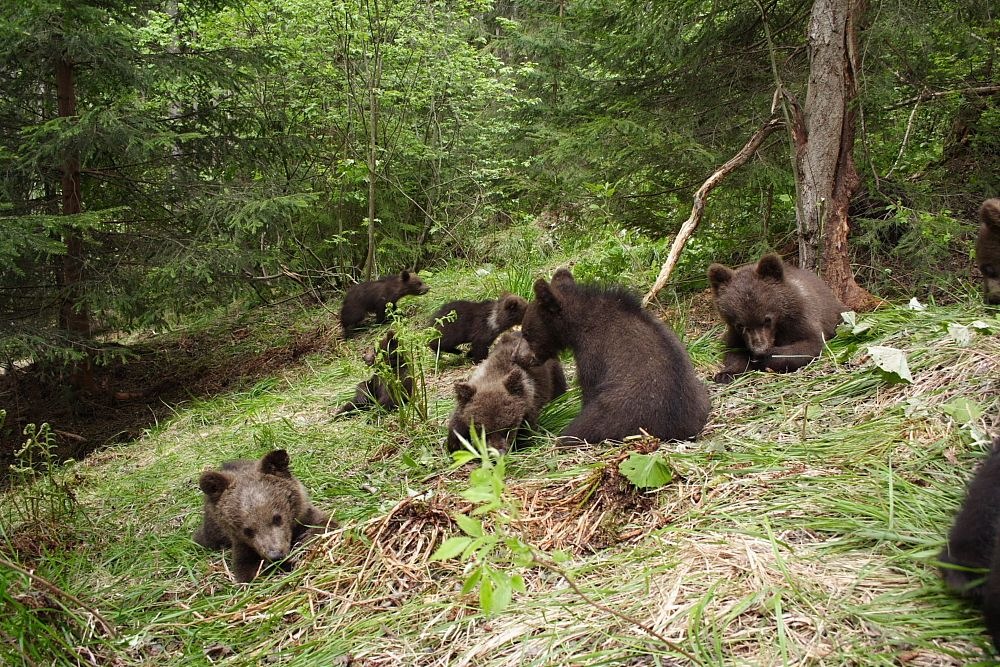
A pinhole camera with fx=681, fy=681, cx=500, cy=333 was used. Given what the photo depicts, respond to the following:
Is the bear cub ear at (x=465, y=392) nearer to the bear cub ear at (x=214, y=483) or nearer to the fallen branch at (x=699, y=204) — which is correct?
the bear cub ear at (x=214, y=483)

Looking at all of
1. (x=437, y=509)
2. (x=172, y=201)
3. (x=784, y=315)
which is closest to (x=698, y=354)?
(x=784, y=315)

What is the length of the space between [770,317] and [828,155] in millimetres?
2174

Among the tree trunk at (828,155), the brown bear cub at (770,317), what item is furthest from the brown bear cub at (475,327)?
the tree trunk at (828,155)

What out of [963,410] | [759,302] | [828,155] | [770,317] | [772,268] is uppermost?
[828,155]

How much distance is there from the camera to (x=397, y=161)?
13898 mm

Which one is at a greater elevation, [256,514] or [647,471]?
[647,471]

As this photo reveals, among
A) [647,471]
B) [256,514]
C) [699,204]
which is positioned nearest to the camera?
[647,471]

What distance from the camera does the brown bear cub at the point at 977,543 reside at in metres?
2.30

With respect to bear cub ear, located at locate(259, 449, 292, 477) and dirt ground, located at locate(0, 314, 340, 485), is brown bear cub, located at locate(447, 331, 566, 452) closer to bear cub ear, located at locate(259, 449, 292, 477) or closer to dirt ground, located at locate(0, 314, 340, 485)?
bear cub ear, located at locate(259, 449, 292, 477)

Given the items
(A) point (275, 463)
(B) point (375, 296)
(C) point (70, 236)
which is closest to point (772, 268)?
(A) point (275, 463)

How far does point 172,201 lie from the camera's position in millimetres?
10391

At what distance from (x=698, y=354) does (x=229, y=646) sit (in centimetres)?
456

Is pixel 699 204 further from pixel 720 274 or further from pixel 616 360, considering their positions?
pixel 616 360

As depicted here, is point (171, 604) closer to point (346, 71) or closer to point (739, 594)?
point (739, 594)
